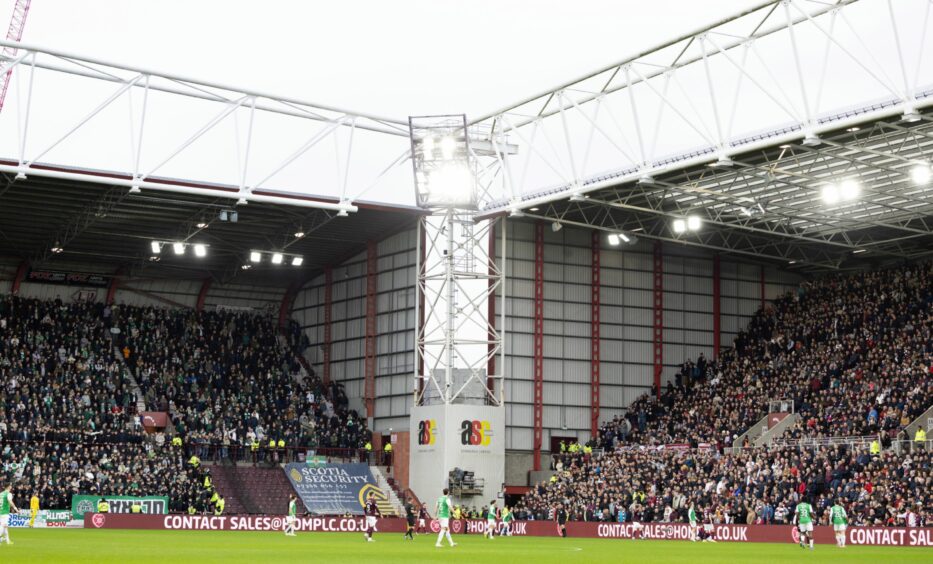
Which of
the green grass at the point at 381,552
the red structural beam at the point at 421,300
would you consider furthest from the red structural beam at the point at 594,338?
the green grass at the point at 381,552

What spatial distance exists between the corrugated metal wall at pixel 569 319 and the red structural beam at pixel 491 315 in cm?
58

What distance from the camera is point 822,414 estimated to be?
189 ft

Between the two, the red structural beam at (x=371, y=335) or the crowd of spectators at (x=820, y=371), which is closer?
the crowd of spectators at (x=820, y=371)

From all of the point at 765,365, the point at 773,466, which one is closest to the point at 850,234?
the point at 765,365

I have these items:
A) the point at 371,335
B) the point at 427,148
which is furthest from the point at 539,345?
the point at 427,148

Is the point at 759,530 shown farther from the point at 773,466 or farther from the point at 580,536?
the point at 580,536

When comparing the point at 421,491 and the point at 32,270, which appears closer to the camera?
the point at 421,491

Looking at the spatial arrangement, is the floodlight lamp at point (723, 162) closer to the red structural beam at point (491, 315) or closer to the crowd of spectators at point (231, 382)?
the red structural beam at point (491, 315)

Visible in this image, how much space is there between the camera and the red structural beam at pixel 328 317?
74250 millimetres

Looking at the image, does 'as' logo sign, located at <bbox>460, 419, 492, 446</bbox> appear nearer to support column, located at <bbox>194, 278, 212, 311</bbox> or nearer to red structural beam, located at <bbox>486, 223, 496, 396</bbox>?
red structural beam, located at <bbox>486, 223, 496, 396</bbox>

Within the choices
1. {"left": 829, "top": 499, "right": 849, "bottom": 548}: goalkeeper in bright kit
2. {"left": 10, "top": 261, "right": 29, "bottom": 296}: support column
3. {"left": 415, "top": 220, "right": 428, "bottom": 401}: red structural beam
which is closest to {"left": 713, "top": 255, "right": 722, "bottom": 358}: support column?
{"left": 415, "top": 220, "right": 428, "bottom": 401}: red structural beam

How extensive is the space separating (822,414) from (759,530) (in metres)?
10.4

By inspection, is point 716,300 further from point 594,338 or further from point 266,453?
point 266,453

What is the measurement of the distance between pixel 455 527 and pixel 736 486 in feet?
41.7
